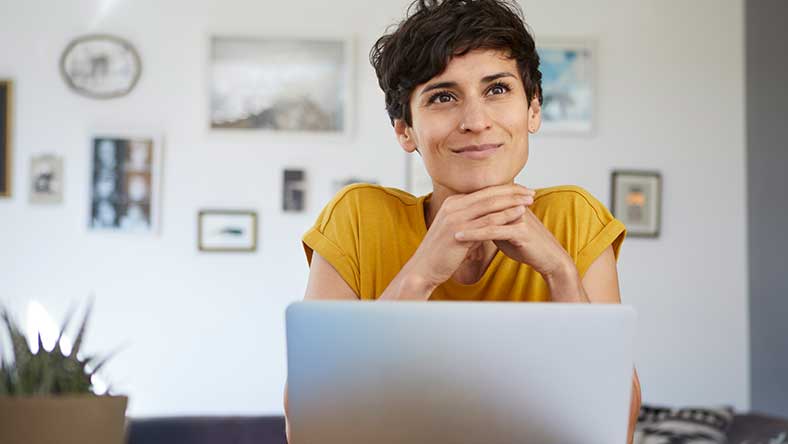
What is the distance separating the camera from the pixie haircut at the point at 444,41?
52.2 inches

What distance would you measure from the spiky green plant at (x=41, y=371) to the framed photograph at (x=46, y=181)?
3116 mm

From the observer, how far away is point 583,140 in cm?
382

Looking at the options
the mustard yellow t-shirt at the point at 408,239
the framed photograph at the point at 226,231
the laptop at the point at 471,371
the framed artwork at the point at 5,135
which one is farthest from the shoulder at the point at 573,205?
the framed artwork at the point at 5,135

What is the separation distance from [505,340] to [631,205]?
3216 millimetres

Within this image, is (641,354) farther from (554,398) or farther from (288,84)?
(554,398)

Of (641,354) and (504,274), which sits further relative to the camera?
(641,354)

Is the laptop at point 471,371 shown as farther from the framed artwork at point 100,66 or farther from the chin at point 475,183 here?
the framed artwork at point 100,66

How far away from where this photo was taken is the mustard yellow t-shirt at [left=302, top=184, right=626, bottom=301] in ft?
4.45

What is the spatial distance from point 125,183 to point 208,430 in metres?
1.17

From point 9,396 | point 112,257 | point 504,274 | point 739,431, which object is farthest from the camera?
point 112,257

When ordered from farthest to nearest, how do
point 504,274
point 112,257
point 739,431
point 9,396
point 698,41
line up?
point 698,41
point 112,257
point 739,431
point 504,274
point 9,396

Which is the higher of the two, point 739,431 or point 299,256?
point 299,256

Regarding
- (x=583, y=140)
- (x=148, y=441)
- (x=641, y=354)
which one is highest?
(x=583, y=140)

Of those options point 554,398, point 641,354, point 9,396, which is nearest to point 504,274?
point 554,398
